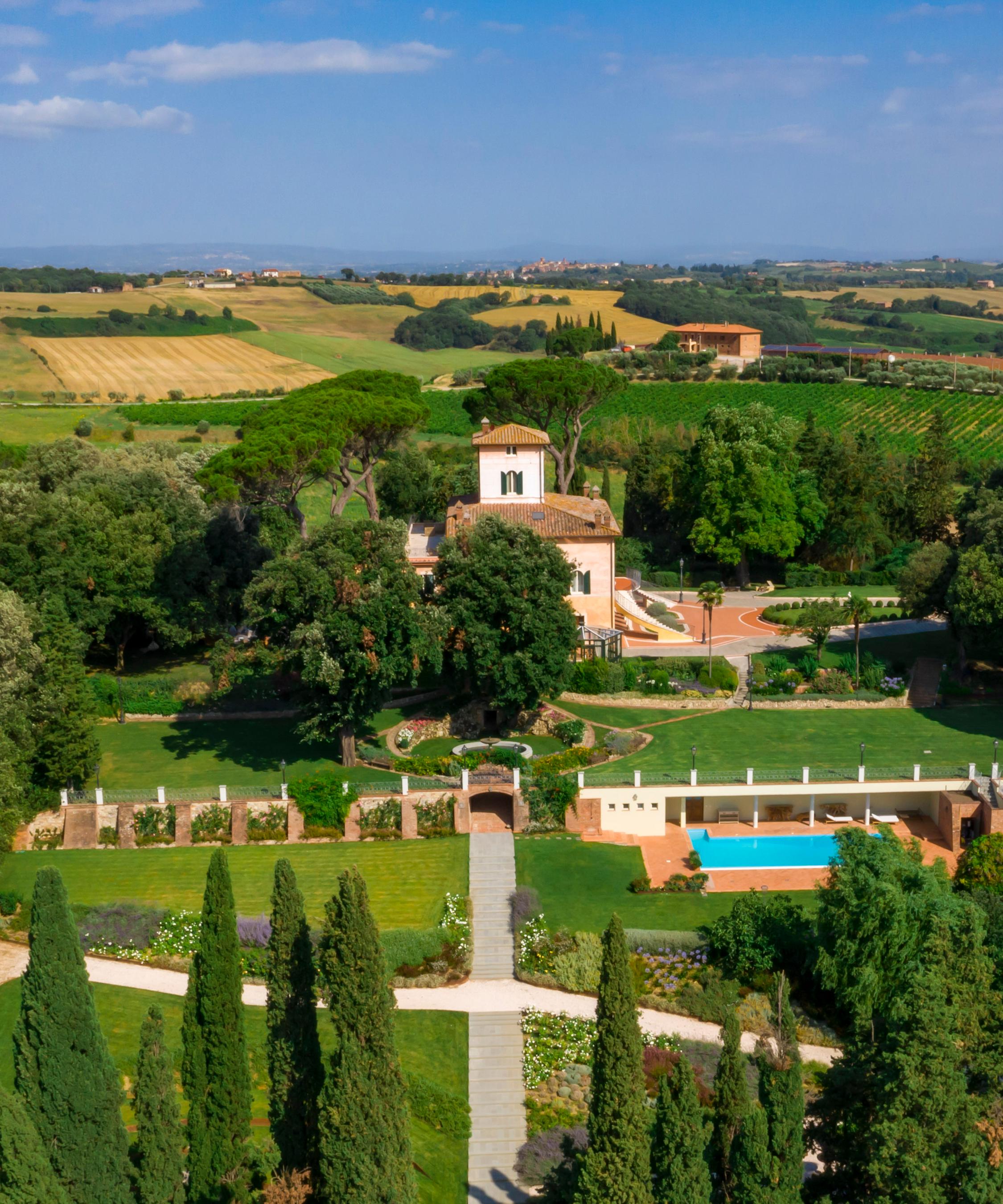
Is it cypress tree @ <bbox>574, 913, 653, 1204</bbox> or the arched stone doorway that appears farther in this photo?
the arched stone doorway

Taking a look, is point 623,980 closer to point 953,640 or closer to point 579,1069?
point 579,1069

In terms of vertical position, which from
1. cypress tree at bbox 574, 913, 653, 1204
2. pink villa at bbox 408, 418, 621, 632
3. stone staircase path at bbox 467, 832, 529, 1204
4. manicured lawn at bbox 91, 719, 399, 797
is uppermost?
pink villa at bbox 408, 418, 621, 632

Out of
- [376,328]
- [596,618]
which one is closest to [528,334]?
[376,328]

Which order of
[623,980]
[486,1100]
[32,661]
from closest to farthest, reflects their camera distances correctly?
[623,980] < [486,1100] < [32,661]

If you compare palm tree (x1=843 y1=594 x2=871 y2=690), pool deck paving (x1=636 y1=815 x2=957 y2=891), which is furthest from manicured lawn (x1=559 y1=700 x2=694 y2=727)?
palm tree (x1=843 y1=594 x2=871 y2=690)

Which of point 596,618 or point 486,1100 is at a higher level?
point 596,618

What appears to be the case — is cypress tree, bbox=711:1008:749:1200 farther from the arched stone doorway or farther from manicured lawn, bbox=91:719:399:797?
manicured lawn, bbox=91:719:399:797

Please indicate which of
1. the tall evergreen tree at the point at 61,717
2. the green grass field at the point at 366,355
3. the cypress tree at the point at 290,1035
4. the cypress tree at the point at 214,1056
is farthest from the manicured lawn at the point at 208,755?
the green grass field at the point at 366,355
